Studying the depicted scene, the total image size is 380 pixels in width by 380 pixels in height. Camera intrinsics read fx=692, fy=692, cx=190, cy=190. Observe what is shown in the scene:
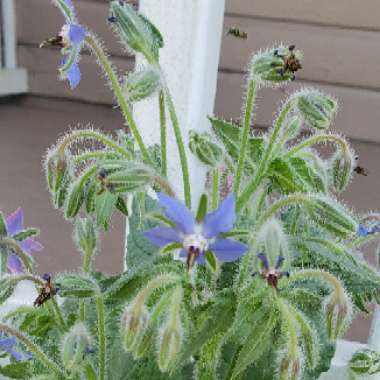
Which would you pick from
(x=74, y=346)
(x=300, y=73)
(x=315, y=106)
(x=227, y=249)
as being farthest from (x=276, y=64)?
(x=300, y=73)

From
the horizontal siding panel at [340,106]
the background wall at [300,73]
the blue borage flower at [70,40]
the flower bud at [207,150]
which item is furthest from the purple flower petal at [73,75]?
the horizontal siding panel at [340,106]

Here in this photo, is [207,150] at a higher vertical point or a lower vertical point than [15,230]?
higher

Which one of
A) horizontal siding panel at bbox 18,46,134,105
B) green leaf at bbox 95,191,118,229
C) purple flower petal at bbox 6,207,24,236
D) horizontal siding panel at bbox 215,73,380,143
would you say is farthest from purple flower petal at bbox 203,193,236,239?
horizontal siding panel at bbox 18,46,134,105

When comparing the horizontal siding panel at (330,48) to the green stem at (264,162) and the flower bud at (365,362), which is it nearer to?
the flower bud at (365,362)

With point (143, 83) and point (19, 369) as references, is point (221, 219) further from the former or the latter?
point (19, 369)

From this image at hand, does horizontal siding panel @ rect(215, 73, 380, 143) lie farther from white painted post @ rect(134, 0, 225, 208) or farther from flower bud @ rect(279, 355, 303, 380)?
flower bud @ rect(279, 355, 303, 380)

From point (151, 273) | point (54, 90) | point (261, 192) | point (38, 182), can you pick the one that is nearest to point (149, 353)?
point (151, 273)

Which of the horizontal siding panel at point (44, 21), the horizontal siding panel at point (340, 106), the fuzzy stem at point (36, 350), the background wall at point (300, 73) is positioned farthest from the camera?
the horizontal siding panel at point (44, 21)
